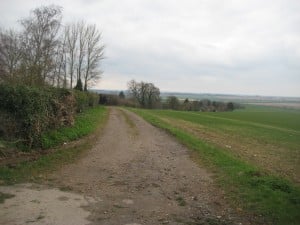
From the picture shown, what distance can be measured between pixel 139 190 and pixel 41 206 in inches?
106

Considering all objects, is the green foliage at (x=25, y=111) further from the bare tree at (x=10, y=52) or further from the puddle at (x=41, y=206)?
the bare tree at (x=10, y=52)

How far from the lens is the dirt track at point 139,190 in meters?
7.06

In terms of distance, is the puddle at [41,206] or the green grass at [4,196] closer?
the puddle at [41,206]

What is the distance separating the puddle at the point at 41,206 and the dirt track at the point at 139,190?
0.02 metres

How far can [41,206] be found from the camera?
24.3 feet

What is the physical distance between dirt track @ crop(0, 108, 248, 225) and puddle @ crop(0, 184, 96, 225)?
24 mm

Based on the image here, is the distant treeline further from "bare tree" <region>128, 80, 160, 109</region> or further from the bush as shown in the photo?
the bush

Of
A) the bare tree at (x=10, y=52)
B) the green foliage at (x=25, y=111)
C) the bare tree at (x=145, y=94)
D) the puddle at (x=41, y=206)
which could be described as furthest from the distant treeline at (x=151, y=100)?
the puddle at (x=41, y=206)

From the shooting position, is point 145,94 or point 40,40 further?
point 145,94

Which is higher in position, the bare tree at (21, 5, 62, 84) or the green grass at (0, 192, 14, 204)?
the bare tree at (21, 5, 62, 84)

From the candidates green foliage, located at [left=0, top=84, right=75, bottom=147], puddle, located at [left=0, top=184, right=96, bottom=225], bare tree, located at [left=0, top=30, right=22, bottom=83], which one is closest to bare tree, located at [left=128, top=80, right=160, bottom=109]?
bare tree, located at [left=0, top=30, right=22, bottom=83]

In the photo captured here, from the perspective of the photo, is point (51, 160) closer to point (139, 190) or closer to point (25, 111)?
point (25, 111)

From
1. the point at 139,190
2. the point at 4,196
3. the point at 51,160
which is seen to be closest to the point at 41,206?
the point at 4,196

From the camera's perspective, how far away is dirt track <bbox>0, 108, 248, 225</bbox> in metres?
7.06
